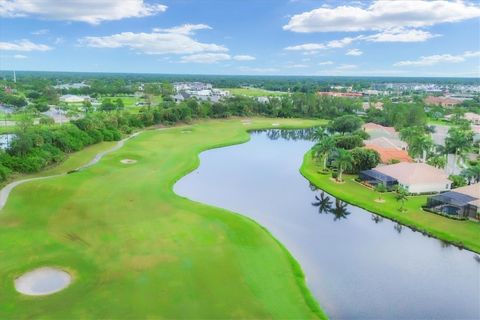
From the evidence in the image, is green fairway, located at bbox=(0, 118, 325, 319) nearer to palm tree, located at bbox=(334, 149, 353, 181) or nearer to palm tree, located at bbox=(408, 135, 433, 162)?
palm tree, located at bbox=(334, 149, 353, 181)

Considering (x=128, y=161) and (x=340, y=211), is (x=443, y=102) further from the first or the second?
(x=128, y=161)

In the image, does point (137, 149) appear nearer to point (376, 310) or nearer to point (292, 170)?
point (292, 170)

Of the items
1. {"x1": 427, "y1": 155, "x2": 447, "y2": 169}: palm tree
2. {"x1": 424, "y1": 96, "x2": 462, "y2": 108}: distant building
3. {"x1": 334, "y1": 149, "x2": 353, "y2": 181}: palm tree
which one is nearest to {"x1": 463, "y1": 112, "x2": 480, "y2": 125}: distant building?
{"x1": 424, "y1": 96, "x2": 462, "y2": 108}: distant building

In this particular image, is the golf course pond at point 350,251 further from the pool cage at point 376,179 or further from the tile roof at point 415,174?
the tile roof at point 415,174

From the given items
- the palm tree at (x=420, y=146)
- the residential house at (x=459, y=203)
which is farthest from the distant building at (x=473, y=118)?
the residential house at (x=459, y=203)

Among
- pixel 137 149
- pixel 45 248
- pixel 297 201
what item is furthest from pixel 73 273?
pixel 137 149

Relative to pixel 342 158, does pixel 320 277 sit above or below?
below
